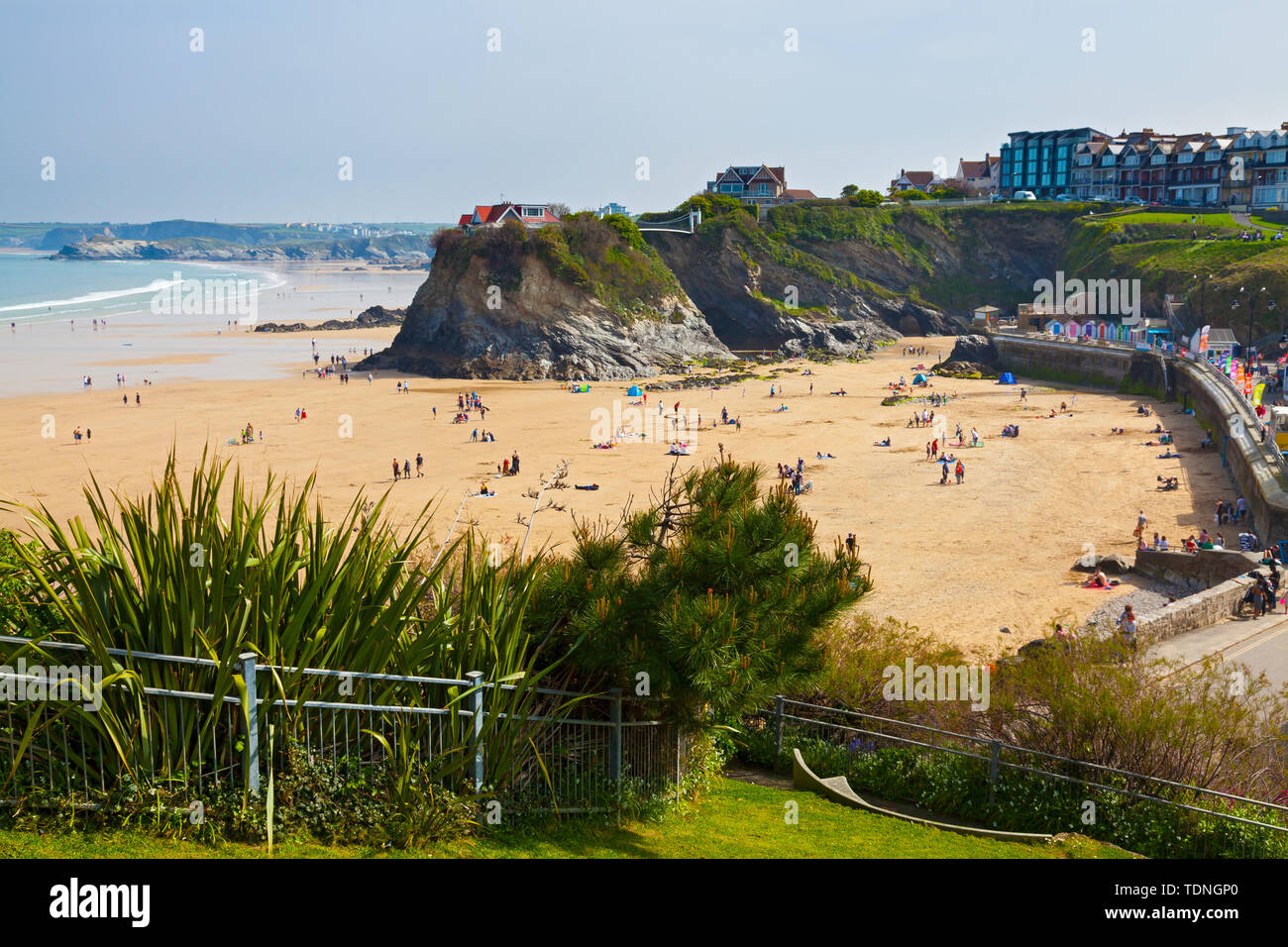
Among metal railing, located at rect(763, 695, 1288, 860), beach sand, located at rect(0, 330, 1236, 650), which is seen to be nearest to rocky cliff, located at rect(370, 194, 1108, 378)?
beach sand, located at rect(0, 330, 1236, 650)

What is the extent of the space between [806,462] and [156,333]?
2857 inches

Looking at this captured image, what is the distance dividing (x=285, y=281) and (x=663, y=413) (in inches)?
6393

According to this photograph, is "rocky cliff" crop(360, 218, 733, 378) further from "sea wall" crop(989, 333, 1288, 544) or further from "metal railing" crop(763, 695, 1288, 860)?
"metal railing" crop(763, 695, 1288, 860)

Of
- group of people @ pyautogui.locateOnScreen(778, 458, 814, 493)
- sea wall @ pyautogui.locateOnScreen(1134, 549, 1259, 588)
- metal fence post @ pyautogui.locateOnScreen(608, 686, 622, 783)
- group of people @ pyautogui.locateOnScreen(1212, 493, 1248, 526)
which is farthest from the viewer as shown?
group of people @ pyautogui.locateOnScreen(778, 458, 814, 493)

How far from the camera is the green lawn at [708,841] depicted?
643 centimetres

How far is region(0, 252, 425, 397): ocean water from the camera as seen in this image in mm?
66875

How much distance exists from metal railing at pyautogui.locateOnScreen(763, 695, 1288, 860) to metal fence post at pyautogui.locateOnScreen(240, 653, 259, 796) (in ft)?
21.7

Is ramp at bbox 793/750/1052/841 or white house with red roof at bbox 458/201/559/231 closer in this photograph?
ramp at bbox 793/750/1052/841

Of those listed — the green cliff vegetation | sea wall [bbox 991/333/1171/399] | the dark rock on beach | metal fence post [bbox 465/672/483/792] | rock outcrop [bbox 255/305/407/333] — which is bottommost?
the dark rock on beach

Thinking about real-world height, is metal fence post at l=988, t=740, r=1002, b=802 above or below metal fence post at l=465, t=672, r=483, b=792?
below

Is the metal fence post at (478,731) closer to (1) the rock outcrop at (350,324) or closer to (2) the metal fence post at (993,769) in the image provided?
(2) the metal fence post at (993,769)

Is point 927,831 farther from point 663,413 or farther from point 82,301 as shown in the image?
point 82,301

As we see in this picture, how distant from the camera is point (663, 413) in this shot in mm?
54844

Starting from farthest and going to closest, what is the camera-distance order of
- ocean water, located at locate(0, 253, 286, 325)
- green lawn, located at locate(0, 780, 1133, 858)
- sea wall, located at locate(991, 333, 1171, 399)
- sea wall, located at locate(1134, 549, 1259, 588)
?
ocean water, located at locate(0, 253, 286, 325)
sea wall, located at locate(991, 333, 1171, 399)
sea wall, located at locate(1134, 549, 1259, 588)
green lawn, located at locate(0, 780, 1133, 858)
